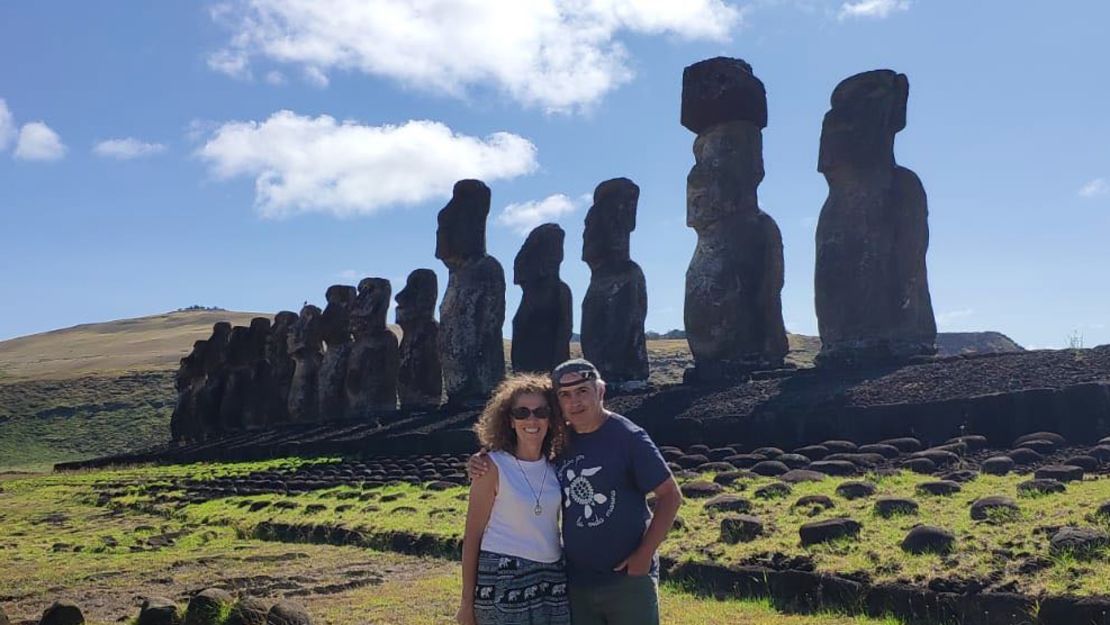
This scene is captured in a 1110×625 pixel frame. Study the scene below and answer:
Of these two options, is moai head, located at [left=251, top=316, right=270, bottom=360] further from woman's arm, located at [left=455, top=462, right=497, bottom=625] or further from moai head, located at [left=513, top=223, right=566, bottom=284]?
woman's arm, located at [left=455, top=462, right=497, bottom=625]

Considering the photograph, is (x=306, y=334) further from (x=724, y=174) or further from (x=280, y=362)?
(x=724, y=174)

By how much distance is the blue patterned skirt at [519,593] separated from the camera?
385 centimetres

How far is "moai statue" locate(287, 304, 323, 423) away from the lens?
28.5 meters

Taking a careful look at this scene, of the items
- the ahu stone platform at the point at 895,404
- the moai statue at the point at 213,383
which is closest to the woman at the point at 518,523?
the ahu stone platform at the point at 895,404

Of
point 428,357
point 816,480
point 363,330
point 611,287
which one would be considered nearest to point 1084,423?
point 816,480

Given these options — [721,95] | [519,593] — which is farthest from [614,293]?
[519,593]

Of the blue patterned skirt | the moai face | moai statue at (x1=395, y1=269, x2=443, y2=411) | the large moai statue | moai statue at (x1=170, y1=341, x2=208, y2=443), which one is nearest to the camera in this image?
the blue patterned skirt

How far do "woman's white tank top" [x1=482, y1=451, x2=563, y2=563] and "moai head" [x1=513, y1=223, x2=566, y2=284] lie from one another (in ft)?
51.9

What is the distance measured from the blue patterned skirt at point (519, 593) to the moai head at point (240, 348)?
30.0m

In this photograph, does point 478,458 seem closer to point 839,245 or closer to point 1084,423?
point 1084,423

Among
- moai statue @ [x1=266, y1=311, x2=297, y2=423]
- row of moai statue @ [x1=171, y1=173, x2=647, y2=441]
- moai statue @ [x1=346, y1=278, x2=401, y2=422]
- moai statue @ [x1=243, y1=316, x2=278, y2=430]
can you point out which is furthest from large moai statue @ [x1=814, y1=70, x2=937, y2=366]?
moai statue @ [x1=243, y1=316, x2=278, y2=430]

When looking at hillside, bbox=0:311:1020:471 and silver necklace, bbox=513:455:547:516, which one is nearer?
silver necklace, bbox=513:455:547:516

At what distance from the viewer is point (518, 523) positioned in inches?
154

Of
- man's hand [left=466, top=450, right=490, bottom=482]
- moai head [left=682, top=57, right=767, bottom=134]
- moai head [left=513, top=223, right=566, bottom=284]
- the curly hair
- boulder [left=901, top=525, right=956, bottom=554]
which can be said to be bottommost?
boulder [left=901, top=525, right=956, bottom=554]
